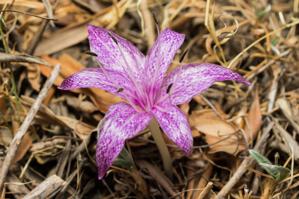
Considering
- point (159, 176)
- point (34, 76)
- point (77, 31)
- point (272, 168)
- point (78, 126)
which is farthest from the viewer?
point (77, 31)

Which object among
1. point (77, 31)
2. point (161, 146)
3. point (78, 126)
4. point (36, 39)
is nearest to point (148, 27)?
point (77, 31)

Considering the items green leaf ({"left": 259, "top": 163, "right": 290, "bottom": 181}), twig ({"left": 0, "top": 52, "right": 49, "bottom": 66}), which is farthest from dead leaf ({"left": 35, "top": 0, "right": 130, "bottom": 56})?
green leaf ({"left": 259, "top": 163, "right": 290, "bottom": 181})

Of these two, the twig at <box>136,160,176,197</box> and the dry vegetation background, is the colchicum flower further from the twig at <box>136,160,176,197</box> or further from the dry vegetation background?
the twig at <box>136,160,176,197</box>

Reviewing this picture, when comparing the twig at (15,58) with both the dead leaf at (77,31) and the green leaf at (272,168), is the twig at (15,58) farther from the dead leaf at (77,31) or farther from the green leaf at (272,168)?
the green leaf at (272,168)

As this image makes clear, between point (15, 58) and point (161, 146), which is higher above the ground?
point (15, 58)

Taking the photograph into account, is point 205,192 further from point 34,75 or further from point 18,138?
point 34,75

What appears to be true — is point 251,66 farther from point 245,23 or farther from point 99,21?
point 99,21
